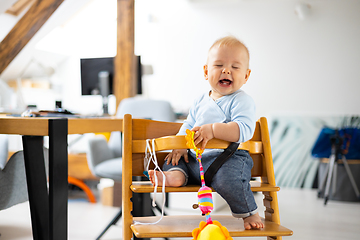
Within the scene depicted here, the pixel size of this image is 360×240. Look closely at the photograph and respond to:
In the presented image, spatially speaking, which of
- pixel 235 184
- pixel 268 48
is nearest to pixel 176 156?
pixel 235 184

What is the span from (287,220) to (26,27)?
3164 mm

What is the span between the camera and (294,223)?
2.18m

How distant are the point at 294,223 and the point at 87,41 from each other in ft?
14.8

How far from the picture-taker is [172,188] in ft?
2.99

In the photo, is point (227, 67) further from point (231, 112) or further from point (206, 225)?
point (206, 225)

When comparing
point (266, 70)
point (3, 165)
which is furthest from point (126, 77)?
point (3, 165)

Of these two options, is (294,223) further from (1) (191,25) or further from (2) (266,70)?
(1) (191,25)

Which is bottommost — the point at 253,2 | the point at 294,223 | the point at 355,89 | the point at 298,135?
the point at 294,223

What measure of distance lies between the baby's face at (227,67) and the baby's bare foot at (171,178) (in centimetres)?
28

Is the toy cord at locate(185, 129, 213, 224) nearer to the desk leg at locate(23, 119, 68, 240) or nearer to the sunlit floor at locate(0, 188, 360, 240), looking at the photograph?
the desk leg at locate(23, 119, 68, 240)

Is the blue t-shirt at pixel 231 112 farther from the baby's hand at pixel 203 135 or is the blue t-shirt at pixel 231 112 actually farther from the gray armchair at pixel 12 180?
the gray armchair at pixel 12 180

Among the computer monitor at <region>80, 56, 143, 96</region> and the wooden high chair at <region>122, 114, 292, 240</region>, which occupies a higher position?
the computer monitor at <region>80, 56, 143, 96</region>

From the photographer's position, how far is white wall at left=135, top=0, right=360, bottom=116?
12.2 ft

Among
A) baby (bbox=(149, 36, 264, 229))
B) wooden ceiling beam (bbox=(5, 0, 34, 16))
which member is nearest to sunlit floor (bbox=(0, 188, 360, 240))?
baby (bbox=(149, 36, 264, 229))
